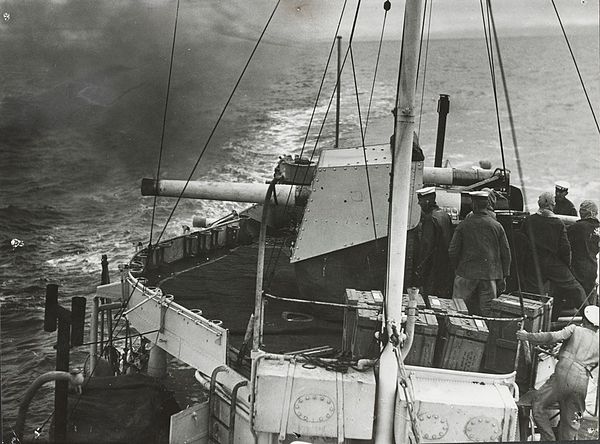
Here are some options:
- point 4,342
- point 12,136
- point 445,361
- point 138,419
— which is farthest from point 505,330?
point 12,136

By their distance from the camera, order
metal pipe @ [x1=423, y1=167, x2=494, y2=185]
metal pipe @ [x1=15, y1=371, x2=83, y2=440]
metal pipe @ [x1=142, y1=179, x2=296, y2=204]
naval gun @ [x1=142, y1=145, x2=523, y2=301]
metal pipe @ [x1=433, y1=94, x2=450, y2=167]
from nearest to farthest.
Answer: metal pipe @ [x1=15, y1=371, x2=83, y2=440], naval gun @ [x1=142, y1=145, x2=523, y2=301], metal pipe @ [x1=142, y1=179, x2=296, y2=204], metal pipe @ [x1=423, y1=167, x2=494, y2=185], metal pipe @ [x1=433, y1=94, x2=450, y2=167]

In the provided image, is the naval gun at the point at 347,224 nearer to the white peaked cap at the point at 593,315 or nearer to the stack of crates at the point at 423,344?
the stack of crates at the point at 423,344

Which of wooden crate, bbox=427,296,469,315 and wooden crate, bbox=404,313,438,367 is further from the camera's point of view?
wooden crate, bbox=427,296,469,315

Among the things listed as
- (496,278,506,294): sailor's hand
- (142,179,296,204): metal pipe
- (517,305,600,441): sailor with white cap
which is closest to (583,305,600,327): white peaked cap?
(517,305,600,441): sailor with white cap

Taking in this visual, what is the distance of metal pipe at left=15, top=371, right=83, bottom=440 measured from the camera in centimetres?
447

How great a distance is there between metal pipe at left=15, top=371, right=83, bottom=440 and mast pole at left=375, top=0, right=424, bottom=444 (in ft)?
7.01

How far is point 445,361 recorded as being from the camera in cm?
532

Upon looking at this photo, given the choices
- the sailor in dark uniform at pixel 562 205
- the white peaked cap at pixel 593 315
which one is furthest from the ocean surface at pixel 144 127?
the white peaked cap at pixel 593 315

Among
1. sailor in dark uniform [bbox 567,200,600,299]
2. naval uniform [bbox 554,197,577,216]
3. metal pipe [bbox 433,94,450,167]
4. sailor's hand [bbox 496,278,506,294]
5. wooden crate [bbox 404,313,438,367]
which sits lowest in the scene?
wooden crate [bbox 404,313,438,367]

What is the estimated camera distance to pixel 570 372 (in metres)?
5.12

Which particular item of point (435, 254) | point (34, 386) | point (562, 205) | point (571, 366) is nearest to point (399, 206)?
point (571, 366)

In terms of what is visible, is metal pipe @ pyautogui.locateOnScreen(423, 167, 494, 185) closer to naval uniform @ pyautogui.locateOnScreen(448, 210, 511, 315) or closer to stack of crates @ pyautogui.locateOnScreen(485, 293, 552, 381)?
naval uniform @ pyautogui.locateOnScreen(448, 210, 511, 315)

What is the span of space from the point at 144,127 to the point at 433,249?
1468 centimetres

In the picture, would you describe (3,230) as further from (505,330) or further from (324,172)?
(505,330)
